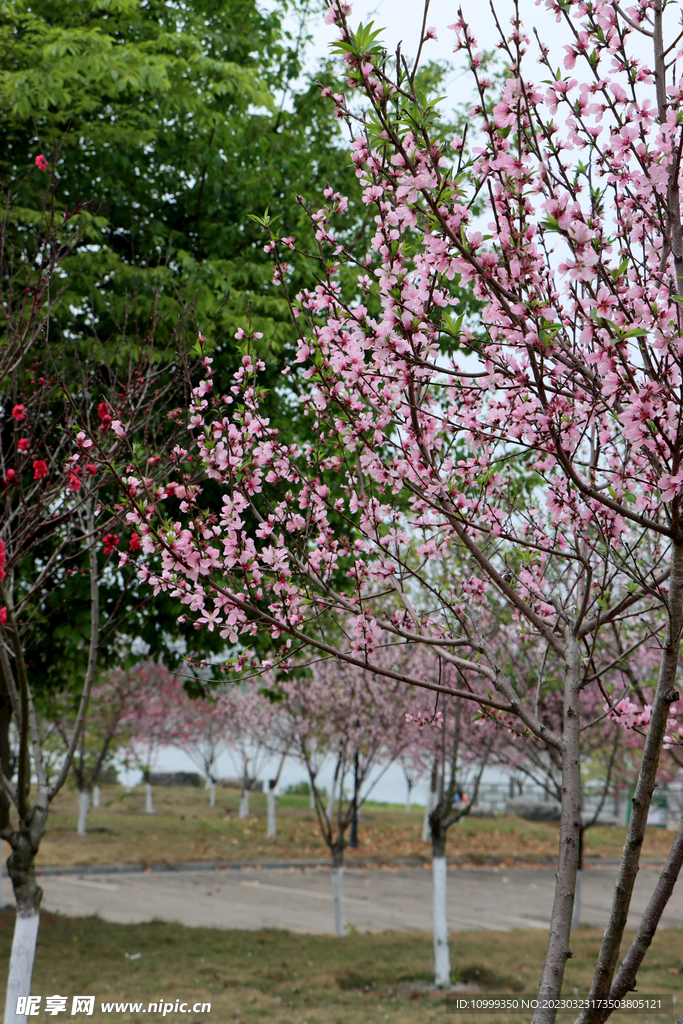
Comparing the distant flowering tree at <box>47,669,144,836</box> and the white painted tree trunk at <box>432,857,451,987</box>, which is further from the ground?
the distant flowering tree at <box>47,669,144,836</box>

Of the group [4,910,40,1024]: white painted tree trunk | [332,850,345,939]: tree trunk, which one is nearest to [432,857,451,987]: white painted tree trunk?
[332,850,345,939]: tree trunk

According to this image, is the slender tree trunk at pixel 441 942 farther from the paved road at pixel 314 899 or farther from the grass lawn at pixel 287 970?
the paved road at pixel 314 899

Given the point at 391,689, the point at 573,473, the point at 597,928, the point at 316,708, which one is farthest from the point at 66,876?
the point at 573,473

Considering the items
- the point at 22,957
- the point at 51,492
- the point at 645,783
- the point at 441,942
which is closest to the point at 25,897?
the point at 22,957

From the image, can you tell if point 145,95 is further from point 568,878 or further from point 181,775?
point 181,775

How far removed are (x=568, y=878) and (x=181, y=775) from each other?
1521 inches

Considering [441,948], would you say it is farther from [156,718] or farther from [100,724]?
[156,718]

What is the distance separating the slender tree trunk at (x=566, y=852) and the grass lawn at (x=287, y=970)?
5.76 meters

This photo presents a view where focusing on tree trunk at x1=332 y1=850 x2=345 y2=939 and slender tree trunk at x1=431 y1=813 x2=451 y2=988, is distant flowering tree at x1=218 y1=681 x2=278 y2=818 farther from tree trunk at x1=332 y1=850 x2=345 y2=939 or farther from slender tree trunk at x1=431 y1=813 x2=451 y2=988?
slender tree trunk at x1=431 y1=813 x2=451 y2=988

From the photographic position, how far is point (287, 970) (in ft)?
34.0

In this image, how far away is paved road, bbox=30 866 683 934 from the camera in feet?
47.5

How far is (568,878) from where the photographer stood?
135 inches

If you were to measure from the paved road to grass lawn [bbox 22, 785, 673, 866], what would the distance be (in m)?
1.67

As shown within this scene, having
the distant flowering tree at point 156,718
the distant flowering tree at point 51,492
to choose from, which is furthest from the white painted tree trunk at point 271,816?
the distant flowering tree at point 51,492
